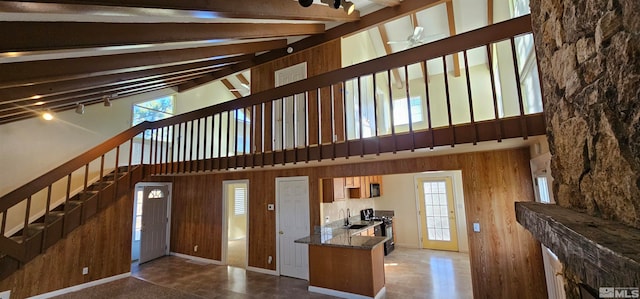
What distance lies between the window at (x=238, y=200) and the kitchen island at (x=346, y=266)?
616 cm

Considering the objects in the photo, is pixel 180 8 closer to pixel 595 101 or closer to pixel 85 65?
pixel 85 65

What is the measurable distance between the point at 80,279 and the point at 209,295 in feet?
8.58

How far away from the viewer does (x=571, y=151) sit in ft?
5.10

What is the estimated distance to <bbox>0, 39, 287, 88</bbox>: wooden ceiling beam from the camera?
2.86 metres

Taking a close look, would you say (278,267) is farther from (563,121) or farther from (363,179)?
(563,121)

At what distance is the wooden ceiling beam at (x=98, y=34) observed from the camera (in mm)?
2328

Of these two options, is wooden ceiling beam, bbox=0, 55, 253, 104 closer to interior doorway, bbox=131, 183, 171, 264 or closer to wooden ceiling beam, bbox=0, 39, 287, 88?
wooden ceiling beam, bbox=0, 39, 287, 88

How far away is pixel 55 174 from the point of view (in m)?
4.54

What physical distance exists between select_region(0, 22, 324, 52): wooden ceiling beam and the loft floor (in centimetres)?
403

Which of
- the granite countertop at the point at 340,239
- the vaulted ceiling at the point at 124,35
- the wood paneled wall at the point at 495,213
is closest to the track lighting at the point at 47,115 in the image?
the vaulted ceiling at the point at 124,35

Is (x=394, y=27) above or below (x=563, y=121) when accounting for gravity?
above

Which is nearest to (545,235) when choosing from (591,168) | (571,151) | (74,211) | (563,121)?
(591,168)

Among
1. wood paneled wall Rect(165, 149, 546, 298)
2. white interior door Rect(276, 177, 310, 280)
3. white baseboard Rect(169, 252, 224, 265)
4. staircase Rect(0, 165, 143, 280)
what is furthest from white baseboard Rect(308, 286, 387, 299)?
staircase Rect(0, 165, 143, 280)

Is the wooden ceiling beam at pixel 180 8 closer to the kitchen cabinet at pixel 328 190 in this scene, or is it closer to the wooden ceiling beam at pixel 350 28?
the wooden ceiling beam at pixel 350 28
